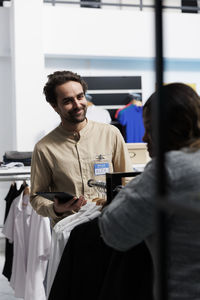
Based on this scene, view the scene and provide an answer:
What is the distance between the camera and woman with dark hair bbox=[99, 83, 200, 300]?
116 cm

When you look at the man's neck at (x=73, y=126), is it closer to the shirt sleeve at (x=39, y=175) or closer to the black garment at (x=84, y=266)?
the shirt sleeve at (x=39, y=175)

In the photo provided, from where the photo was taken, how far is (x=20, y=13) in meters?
7.36

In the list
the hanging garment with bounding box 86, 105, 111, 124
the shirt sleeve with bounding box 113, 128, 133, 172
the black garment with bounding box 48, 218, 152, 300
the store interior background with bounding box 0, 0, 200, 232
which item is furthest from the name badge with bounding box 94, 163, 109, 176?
the hanging garment with bounding box 86, 105, 111, 124

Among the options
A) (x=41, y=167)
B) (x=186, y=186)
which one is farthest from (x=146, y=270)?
(x=41, y=167)

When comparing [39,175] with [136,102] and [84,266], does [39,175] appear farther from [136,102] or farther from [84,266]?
[136,102]

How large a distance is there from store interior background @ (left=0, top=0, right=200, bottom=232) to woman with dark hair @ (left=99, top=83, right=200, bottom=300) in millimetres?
5414

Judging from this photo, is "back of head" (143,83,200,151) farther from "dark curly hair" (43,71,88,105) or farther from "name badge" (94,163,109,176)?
"dark curly hair" (43,71,88,105)

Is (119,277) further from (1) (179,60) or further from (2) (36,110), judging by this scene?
(1) (179,60)

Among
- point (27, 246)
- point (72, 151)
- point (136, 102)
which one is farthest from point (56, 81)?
point (136, 102)

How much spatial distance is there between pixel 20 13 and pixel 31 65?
2.54ft

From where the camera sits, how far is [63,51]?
7.87 m

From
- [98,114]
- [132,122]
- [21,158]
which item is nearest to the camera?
[21,158]

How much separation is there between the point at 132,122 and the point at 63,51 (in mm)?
1592

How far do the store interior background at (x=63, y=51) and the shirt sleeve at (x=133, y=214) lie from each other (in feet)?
18.0
